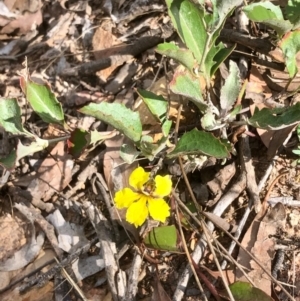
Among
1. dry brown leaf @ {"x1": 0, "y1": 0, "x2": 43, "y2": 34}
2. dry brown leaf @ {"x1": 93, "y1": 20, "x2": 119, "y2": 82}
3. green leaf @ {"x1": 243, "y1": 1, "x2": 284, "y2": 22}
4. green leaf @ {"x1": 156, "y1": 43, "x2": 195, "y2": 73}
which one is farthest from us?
dry brown leaf @ {"x1": 0, "y1": 0, "x2": 43, "y2": 34}

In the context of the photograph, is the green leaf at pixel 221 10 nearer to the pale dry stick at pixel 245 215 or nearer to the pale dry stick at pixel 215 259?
the pale dry stick at pixel 245 215

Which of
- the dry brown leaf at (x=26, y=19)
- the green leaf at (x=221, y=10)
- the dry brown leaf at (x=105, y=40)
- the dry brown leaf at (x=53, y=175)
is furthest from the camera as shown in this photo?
the dry brown leaf at (x=26, y=19)

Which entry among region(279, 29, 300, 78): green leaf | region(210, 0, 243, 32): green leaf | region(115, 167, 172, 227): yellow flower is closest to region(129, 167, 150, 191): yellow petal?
region(115, 167, 172, 227): yellow flower

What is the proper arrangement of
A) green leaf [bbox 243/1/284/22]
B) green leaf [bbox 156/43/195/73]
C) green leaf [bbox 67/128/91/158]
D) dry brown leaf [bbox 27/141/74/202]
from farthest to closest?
1. dry brown leaf [bbox 27/141/74/202]
2. green leaf [bbox 67/128/91/158]
3. green leaf [bbox 243/1/284/22]
4. green leaf [bbox 156/43/195/73]

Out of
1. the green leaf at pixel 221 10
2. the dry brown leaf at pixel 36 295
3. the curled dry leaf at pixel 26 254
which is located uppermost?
the green leaf at pixel 221 10

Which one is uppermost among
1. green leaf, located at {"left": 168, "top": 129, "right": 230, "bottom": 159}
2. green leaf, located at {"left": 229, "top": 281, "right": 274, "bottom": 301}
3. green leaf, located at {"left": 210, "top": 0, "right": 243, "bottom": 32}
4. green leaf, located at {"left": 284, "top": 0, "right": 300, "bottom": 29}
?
green leaf, located at {"left": 210, "top": 0, "right": 243, "bottom": 32}

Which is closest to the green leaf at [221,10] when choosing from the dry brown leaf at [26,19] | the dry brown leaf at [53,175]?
the dry brown leaf at [53,175]

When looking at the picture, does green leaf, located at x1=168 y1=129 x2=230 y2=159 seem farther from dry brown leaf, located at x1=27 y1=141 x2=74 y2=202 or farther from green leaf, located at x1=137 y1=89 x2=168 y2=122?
dry brown leaf, located at x1=27 y1=141 x2=74 y2=202

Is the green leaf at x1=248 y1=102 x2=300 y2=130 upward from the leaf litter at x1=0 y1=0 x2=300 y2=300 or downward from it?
upward
